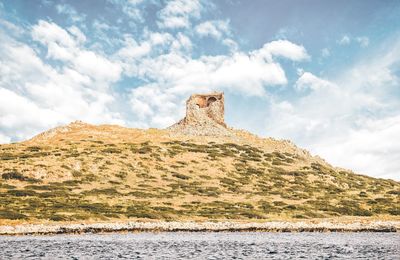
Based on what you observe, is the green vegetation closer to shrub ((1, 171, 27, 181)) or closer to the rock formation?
shrub ((1, 171, 27, 181))

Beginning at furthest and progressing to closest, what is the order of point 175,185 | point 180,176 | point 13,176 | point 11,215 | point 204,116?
1. point 204,116
2. point 180,176
3. point 175,185
4. point 13,176
5. point 11,215

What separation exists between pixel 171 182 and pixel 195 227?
4127 cm

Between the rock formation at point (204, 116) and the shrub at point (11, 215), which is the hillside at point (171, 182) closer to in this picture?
the shrub at point (11, 215)

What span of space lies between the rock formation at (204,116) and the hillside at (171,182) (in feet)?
16.6

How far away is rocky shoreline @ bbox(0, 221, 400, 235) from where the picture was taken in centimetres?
4397

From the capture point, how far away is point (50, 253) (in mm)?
27312

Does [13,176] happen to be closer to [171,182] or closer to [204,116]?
[171,182]

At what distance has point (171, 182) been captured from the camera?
292ft

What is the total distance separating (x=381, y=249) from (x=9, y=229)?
33509mm

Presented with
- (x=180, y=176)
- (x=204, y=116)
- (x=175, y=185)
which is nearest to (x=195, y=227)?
(x=175, y=185)

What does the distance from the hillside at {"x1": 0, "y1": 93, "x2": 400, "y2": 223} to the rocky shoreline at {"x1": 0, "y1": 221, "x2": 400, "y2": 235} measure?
19.8ft

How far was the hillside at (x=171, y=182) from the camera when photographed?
61.5 metres

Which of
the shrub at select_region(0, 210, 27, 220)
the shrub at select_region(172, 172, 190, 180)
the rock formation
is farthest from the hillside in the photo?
the rock formation

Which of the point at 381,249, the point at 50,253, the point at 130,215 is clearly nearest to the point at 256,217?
the point at 130,215
